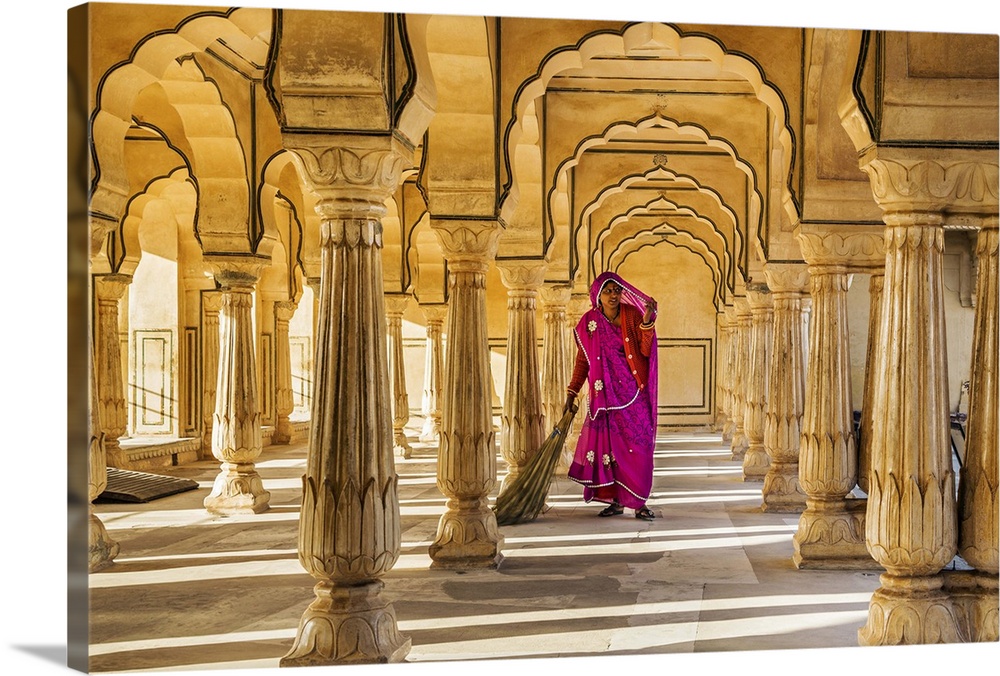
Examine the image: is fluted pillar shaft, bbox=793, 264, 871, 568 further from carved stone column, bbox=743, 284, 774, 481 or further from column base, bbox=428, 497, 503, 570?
carved stone column, bbox=743, 284, 774, 481

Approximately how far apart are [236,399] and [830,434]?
5523mm

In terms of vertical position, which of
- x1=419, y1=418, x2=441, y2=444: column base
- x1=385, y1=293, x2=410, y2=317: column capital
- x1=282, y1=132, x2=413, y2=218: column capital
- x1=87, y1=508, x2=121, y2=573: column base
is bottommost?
x1=419, y1=418, x2=441, y2=444: column base

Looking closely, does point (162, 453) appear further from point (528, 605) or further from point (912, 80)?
point (912, 80)

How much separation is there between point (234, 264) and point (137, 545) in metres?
2.87

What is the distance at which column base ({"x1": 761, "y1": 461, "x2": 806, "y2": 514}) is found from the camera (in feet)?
33.0

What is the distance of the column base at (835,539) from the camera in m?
7.35

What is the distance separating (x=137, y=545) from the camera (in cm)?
862

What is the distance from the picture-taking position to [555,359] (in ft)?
44.9

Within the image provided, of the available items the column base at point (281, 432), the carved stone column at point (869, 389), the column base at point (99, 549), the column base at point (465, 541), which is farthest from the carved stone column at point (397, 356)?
the carved stone column at point (869, 389)

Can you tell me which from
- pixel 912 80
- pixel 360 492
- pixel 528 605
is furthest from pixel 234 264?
pixel 912 80

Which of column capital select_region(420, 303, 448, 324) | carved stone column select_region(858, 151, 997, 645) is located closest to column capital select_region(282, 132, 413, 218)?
carved stone column select_region(858, 151, 997, 645)

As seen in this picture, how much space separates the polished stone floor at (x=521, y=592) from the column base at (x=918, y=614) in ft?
1.42

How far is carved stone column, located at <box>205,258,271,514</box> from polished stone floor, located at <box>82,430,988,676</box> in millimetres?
239

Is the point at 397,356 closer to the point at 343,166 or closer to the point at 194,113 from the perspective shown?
the point at 194,113
